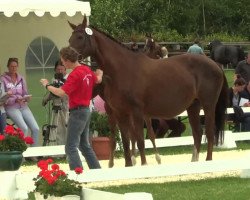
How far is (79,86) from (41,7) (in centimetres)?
423

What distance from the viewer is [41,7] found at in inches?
601

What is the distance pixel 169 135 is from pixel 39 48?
325cm

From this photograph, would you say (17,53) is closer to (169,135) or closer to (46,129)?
(46,129)

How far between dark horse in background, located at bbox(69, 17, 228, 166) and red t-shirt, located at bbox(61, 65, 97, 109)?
52.3 inches

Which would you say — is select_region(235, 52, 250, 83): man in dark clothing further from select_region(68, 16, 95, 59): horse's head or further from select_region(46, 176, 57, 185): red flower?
select_region(46, 176, 57, 185): red flower

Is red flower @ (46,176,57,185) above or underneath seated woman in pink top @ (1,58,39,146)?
underneath

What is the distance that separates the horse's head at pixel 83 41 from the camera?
12.9 meters

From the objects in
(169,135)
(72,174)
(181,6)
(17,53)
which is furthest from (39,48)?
(181,6)

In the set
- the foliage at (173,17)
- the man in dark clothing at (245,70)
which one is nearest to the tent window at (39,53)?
the man in dark clothing at (245,70)

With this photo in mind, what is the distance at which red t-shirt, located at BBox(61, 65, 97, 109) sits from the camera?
11.3 meters

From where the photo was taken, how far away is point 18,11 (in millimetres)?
15047

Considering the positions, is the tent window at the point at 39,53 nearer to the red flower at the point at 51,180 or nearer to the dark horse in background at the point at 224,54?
the red flower at the point at 51,180

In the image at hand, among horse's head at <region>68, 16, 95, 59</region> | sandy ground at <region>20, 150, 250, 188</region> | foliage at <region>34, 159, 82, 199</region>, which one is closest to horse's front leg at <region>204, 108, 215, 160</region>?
sandy ground at <region>20, 150, 250, 188</region>

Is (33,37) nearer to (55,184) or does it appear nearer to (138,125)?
(138,125)
